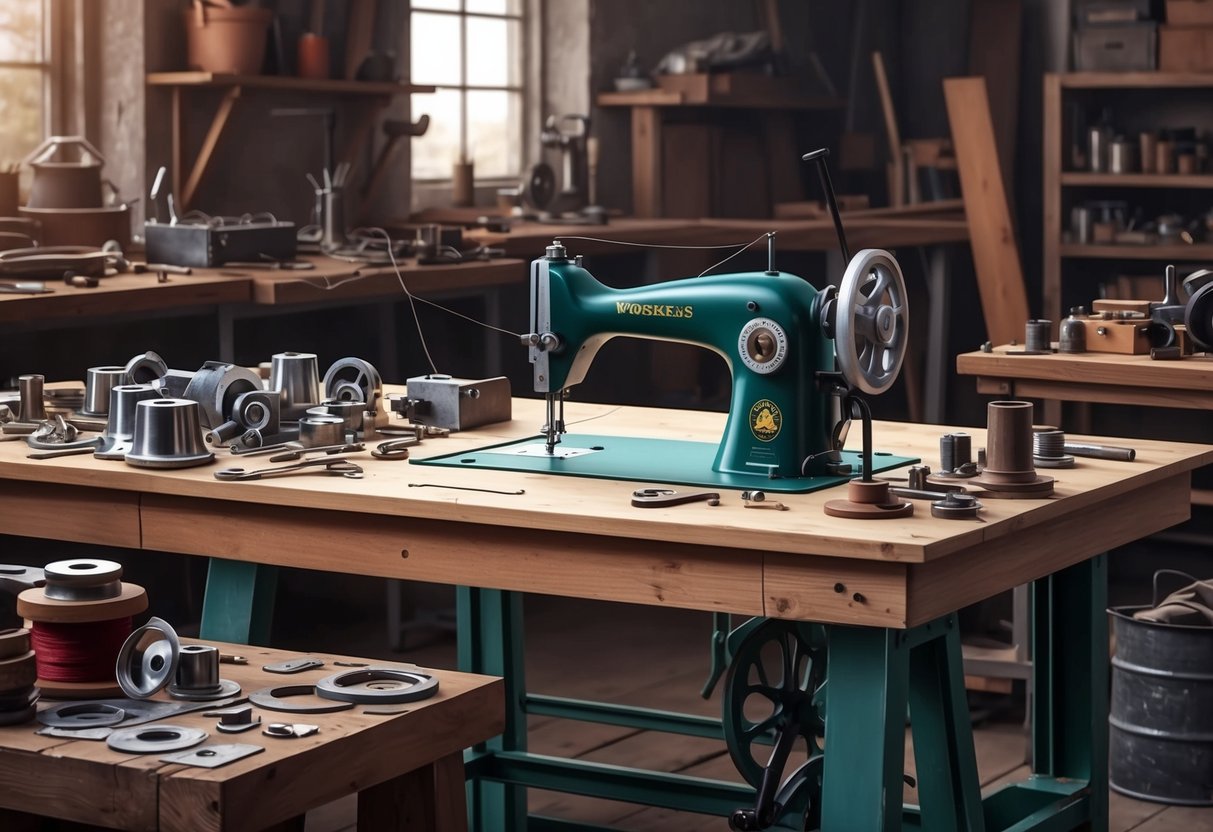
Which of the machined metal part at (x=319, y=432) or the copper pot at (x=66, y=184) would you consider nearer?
the machined metal part at (x=319, y=432)

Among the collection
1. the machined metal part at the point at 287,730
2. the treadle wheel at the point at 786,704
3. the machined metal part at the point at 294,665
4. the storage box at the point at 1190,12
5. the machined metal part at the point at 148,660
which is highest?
the storage box at the point at 1190,12

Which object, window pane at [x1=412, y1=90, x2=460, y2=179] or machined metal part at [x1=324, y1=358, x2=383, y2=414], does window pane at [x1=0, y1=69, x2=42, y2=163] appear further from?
machined metal part at [x1=324, y1=358, x2=383, y2=414]

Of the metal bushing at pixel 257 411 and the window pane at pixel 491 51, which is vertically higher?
the window pane at pixel 491 51

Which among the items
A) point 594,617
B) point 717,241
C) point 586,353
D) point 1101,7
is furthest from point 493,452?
point 1101,7

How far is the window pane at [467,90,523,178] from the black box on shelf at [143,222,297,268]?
2.13 meters

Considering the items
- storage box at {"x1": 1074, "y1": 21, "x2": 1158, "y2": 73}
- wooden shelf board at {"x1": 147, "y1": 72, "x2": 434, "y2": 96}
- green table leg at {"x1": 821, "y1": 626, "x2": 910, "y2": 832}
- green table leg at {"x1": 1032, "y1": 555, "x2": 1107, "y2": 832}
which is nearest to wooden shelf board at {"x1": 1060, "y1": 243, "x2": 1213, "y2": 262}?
storage box at {"x1": 1074, "y1": 21, "x2": 1158, "y2": 73}

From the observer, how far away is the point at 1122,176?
750cm

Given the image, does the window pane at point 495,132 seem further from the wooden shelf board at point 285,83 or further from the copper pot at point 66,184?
the copper pot at point 66,184

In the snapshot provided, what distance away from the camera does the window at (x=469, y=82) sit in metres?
7.55

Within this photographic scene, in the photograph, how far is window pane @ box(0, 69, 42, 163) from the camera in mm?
6125

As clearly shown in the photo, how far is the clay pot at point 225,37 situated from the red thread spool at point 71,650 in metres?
4.04

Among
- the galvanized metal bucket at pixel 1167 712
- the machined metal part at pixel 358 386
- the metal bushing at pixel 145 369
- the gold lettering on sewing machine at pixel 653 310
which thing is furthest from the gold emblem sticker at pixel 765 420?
the galvanized metal bucket at pixel 1167 712

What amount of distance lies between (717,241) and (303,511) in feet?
14.6

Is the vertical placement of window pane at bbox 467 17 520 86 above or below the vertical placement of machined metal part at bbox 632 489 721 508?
above
